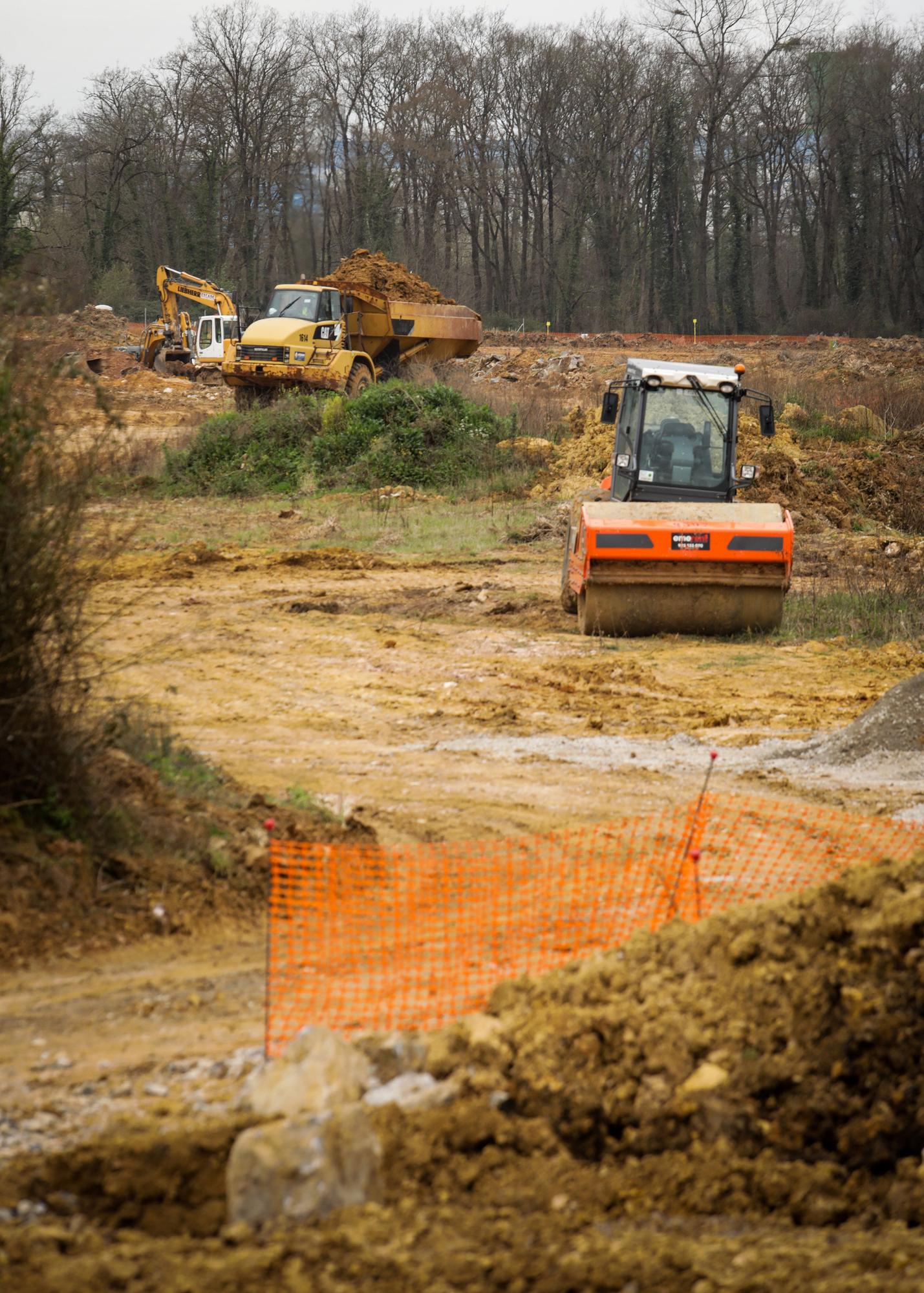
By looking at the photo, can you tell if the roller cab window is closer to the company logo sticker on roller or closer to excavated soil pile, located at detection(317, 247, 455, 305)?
the company logo sticker on roller

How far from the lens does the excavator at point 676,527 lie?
37.4ft

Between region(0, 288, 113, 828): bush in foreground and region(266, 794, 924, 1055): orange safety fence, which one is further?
region(0, 288, 113, 828): bush in foreground

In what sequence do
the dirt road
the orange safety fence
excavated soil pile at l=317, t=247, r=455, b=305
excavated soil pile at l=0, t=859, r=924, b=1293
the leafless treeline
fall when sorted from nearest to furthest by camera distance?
excavated soil pile at l=0, t=859, r=924, b=1293, the orange safety fence, the dirt road, excavated soil pile at l=317, t=247, r=455, b=305, the leafless treeline

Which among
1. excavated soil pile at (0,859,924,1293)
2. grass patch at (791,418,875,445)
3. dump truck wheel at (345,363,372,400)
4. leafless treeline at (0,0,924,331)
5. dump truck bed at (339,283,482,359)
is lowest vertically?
excavated soil pile at (0,859,924,1293)

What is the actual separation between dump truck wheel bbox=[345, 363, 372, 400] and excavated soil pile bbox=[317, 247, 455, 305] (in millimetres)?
2561

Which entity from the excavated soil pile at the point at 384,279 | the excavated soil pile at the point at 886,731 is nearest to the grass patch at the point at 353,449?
the excavated soil pile at the point at 384,279

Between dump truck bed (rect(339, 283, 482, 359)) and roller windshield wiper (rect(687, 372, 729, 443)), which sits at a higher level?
dump truck bed (rect(339, 283, 482, 359))

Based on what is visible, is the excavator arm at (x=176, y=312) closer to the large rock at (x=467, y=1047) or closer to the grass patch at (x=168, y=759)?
the grass patch at (x=168, y=759)

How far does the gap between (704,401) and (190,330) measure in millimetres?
26341

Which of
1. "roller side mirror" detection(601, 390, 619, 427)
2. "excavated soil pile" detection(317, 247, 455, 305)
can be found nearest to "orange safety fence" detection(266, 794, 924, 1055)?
"roller side mirror" detection(601, 390, 619, 427)

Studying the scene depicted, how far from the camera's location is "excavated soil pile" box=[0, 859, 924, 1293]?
9.89 feet

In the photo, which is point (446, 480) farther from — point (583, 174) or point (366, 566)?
point (583, 174)

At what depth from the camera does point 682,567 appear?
11555 millimetres

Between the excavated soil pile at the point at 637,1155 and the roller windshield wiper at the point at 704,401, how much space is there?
8.81 meters
